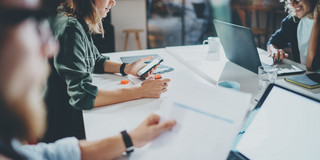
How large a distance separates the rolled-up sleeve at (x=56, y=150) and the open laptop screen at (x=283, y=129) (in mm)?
511

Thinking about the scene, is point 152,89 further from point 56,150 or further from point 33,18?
point 33,18

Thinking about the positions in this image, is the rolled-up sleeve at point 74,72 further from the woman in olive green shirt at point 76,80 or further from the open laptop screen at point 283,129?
the open laptop screen at point 283,129

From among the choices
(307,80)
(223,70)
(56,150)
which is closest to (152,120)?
(56,150)

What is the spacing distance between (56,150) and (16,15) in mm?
484

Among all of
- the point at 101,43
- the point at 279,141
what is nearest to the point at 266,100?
the point at 279,141

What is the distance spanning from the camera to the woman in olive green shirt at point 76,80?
1071 mm

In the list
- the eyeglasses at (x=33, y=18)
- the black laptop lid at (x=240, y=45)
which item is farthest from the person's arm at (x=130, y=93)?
the eyeglasses at (x=33, y=18)

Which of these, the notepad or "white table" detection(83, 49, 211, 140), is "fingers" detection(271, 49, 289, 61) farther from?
"white table" detection(83, 49, 211, 140)

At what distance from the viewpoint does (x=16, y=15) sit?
1.20 feet

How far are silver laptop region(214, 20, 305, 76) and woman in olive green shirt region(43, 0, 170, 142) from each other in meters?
0.53

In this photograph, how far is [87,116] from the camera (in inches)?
40.1

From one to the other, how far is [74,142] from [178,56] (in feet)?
3.84

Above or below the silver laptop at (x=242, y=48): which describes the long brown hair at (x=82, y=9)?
above

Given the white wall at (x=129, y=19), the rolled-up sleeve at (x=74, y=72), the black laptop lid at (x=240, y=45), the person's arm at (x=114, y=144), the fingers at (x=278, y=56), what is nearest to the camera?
the person's arm at (x=114, y=144)
